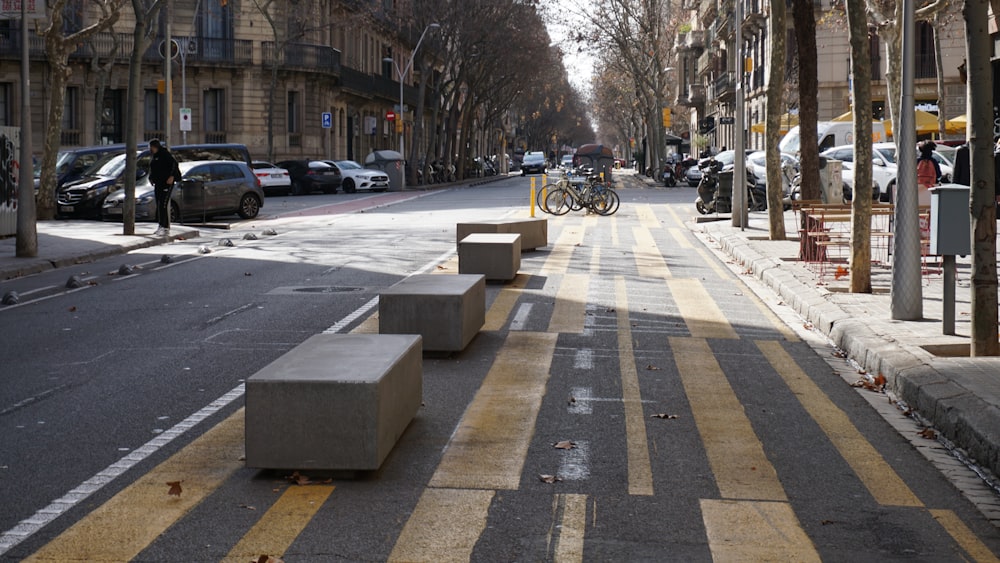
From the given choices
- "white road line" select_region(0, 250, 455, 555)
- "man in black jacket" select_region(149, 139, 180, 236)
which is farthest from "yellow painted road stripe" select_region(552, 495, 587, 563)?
"man in black jacket" select_region(149, 139, 180, 236)

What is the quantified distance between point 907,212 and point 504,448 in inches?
216

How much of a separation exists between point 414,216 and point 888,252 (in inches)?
605

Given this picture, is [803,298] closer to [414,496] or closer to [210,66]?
[414,496]

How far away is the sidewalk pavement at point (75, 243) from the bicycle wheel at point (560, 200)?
9409 millimetres

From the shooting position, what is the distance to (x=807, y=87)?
Result: 73.6 ft

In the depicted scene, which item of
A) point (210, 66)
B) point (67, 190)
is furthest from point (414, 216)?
point (210, 66)

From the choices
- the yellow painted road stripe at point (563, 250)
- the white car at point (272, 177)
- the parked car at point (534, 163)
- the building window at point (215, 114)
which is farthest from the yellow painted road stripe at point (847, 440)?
the parked car at point (534, 163)

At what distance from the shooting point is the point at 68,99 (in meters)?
57.8

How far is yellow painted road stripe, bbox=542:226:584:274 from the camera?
17.4m

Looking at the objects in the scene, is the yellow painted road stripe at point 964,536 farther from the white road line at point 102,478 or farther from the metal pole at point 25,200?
the metal pole at point 25,200

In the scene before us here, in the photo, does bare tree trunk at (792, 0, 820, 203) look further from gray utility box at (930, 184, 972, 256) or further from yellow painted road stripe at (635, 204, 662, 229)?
gray utility box at (930, 184, 972, 256)

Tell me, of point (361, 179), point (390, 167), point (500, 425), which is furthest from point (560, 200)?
point (390, 167)

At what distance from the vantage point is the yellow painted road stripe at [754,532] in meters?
5.15

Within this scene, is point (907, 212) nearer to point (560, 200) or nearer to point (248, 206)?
point (560, 200)
